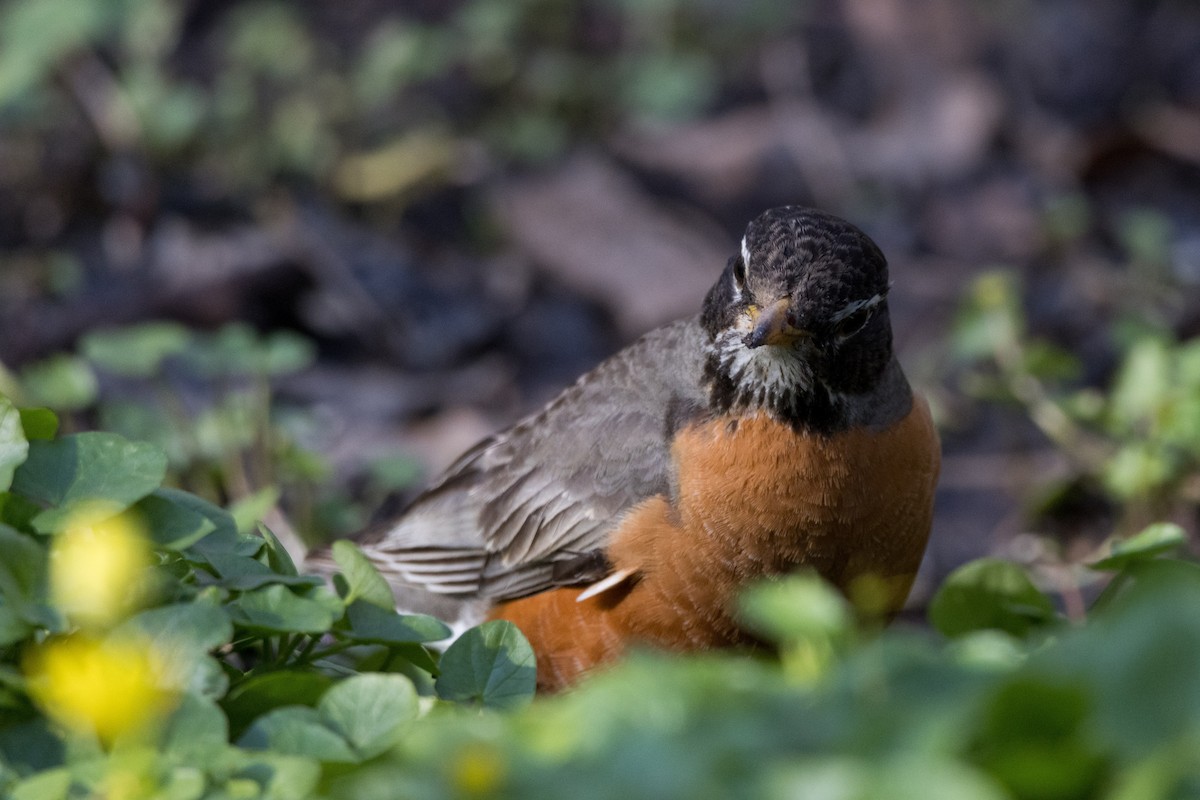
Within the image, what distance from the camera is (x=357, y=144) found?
26.3ft

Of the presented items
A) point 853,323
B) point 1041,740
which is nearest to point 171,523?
point 1041,740

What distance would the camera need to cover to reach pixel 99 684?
5.60ft

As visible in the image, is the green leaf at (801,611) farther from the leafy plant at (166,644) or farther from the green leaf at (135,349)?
the green leaf at (135,349)

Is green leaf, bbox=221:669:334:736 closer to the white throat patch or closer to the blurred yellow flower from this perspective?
the blurred yellow flower

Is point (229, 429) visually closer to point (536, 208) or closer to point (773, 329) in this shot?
point (773, 329)

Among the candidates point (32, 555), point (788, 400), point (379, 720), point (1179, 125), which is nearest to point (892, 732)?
point (379, 720)

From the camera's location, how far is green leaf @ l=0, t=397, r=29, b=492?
213 centimetres

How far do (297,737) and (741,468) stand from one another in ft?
6.16

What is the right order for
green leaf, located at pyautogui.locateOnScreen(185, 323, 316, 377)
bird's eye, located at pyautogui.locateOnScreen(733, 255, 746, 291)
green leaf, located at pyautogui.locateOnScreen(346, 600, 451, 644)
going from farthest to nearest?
green leaf, located at pyautogui.locateOnScreen(185, 323, 316, 377) → bird's eye, located at pyautogui.locateOnScreen(733, 255, 746, 291) → green leaf, located at pyautogui.locateOnScreen(346, 600, 451, 644)

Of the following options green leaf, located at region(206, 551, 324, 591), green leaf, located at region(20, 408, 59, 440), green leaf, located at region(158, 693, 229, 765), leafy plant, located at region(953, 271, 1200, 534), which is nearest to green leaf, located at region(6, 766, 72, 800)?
green leaf, located at region(158, 693, 229, 765)

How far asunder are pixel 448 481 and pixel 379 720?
2758 mm

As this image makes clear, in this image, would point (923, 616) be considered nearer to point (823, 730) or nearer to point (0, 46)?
point (823, 730)

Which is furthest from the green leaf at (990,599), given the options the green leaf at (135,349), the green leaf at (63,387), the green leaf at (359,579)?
the green leaf at (63,387)

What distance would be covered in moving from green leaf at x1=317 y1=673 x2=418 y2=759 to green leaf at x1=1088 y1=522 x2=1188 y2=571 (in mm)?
1523
